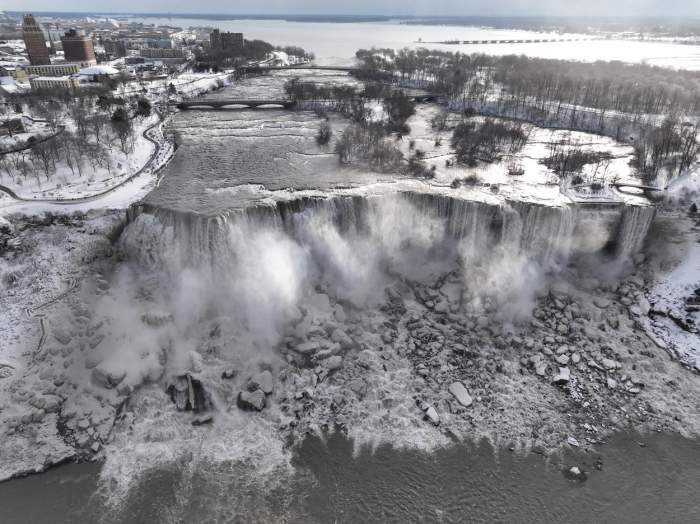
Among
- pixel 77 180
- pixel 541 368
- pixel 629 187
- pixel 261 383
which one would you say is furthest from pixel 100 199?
pixel 629 187

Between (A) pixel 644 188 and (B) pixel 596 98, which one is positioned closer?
(A) pixel 644 188

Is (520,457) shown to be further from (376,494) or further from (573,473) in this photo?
(376,494)

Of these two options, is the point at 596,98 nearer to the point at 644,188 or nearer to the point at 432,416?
the point at 644,188

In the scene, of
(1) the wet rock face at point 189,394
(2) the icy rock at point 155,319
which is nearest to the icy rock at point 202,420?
(1) the wet rock face at point 189,394

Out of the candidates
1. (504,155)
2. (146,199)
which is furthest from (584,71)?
(146,199)

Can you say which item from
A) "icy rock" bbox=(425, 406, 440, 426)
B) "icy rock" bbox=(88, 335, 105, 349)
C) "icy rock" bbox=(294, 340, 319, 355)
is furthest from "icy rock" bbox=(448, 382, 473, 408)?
"icy rock" bbox=(88, 335, 105, 349)
